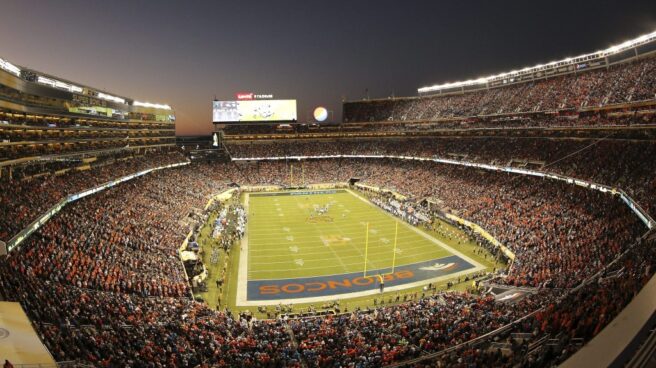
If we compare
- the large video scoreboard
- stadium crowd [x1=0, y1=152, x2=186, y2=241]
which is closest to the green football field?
stadium crowd [x1=0, y1=152, x2=186, y2=241]

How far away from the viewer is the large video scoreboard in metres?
66.1

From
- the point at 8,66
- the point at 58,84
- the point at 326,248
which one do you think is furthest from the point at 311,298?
the point at 58,84

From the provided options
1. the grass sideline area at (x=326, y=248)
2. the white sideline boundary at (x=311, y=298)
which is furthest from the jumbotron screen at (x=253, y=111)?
the white sideline boundary at (x=311, y=298)

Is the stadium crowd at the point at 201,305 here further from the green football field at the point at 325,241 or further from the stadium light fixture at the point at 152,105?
the stadium light fixture at the point at 152,105

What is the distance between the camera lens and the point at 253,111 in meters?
67.2

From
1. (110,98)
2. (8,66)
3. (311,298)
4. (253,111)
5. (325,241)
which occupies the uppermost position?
(253,111)

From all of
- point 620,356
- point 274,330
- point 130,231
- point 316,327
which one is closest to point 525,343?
point 620,356

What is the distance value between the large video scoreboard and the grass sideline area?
27433mm

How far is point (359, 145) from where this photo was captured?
7400cm

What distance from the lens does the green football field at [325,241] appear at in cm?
2661

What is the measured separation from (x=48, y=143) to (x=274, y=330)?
29.1 meters

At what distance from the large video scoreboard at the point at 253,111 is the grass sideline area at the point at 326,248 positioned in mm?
27433

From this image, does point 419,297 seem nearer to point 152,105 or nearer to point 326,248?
point 326,248

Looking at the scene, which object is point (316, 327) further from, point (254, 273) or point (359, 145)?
point (359, 145)
